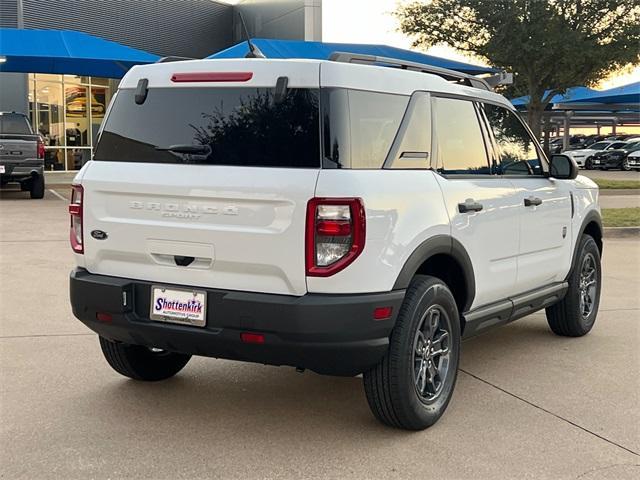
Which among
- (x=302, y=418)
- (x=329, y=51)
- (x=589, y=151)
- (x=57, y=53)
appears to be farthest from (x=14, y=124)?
(x=589, y=151)

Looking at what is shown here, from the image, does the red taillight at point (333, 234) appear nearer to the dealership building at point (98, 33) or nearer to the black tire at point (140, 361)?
the black tire at point (140, 361)

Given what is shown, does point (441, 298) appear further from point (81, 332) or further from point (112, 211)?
point (81, 332)

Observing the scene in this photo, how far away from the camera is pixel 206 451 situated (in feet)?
12.4

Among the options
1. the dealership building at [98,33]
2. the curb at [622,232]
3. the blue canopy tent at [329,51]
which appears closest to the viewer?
the curb at [622,232]

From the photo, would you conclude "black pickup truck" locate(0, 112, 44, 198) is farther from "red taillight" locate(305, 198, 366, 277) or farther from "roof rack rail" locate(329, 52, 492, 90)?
"red taillight" locate(305, 198, 366, 277)

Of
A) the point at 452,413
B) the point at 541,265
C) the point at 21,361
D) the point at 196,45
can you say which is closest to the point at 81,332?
the point at 21,361

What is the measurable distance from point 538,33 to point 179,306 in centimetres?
2106

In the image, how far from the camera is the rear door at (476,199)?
14.2 ft

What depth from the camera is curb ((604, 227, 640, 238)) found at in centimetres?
1248

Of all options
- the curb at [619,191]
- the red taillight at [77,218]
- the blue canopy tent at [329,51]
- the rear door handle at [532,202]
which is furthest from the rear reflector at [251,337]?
the curb at [619,191]

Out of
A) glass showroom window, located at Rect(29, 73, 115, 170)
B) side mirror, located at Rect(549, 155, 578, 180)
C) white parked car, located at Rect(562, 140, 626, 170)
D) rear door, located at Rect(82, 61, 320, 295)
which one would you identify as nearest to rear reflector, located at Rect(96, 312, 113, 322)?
rear door, located at Rect(82, 61, 320, 295)

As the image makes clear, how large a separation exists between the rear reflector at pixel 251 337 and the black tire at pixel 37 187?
1565 centimetres

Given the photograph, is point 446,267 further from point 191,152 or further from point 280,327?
point 191,152

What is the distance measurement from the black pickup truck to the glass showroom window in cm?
983
